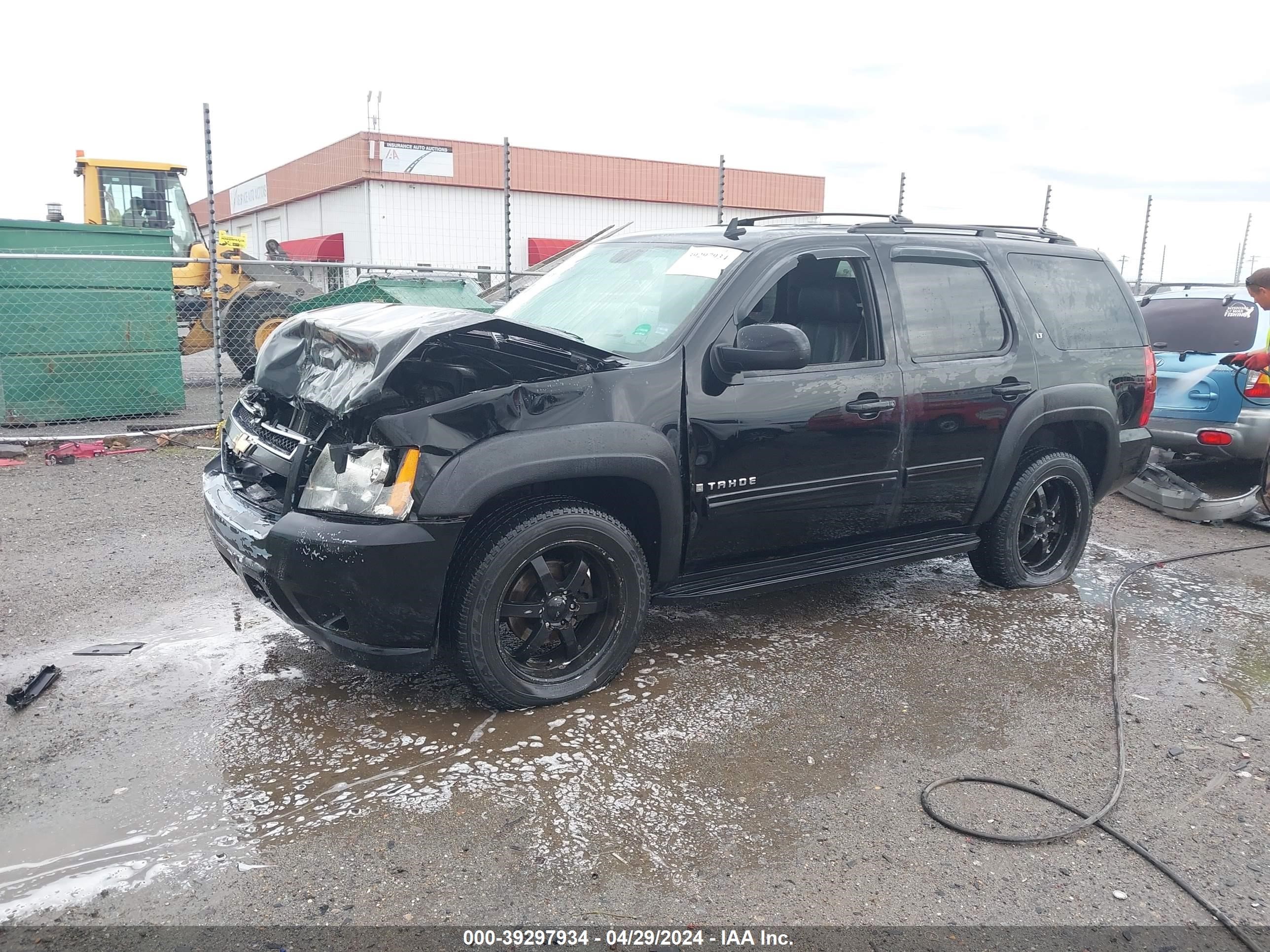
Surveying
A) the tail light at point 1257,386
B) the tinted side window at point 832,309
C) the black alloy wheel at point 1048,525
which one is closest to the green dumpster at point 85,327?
the tinted side window at point 832,309

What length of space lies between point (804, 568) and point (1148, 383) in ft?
8.44

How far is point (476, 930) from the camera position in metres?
2.39

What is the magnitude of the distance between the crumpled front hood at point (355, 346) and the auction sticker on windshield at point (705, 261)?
2.32 ft

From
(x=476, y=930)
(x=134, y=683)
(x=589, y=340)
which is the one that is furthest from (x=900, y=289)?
(x=134, y=683)

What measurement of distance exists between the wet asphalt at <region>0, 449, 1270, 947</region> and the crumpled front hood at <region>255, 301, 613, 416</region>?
1.19 meters

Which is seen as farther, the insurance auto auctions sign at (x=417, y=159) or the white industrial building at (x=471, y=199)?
the white industrial building at (x=471, y=199)

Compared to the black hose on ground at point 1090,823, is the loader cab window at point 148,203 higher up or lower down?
higher up

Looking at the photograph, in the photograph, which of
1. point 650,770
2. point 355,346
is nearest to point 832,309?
point 355,346

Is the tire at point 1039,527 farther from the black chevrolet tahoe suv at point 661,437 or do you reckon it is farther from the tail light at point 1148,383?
the tail light at point 1148,383

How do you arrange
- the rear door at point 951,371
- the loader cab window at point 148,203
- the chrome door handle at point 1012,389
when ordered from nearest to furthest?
the rear door at point 951,371 < the chrome door handle at point 1012,389 < the loader cab window at point 148,203

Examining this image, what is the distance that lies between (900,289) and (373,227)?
2826cm

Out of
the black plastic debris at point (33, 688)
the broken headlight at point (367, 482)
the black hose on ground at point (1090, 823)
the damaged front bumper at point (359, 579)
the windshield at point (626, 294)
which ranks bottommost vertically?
the black hose on ground at point (1090, 823)

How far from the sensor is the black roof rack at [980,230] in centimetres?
452

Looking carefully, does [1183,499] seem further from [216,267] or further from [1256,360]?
[216,267]
